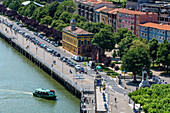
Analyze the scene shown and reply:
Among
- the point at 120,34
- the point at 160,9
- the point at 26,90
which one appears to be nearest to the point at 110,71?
the point at 26,90

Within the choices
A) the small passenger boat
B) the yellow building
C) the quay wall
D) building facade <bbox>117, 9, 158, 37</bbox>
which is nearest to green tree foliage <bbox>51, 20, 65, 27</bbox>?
the quay wall

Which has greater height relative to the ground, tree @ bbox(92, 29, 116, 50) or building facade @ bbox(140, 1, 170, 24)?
building facade @ bbox(140, 1, 170, 24)

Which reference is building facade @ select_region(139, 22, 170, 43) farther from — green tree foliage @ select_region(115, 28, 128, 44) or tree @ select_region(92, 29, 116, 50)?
tree @ select_region(92, 29, 116, 50)

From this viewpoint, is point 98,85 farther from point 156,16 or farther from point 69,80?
point 156,16

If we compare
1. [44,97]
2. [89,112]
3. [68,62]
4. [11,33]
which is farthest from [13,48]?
[89,112]

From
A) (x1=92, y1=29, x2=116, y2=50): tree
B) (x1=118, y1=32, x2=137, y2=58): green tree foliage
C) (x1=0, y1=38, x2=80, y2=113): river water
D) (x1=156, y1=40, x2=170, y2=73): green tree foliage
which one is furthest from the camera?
(x1=92, y1=29, x2=116, y2=50): tree

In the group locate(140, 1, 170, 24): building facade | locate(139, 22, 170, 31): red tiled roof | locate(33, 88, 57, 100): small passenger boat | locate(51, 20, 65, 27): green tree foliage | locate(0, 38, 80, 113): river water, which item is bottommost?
locate(0, 38, 80, 113): river water

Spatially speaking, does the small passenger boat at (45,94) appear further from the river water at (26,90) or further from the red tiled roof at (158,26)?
the red tiled roof at (158,26)
